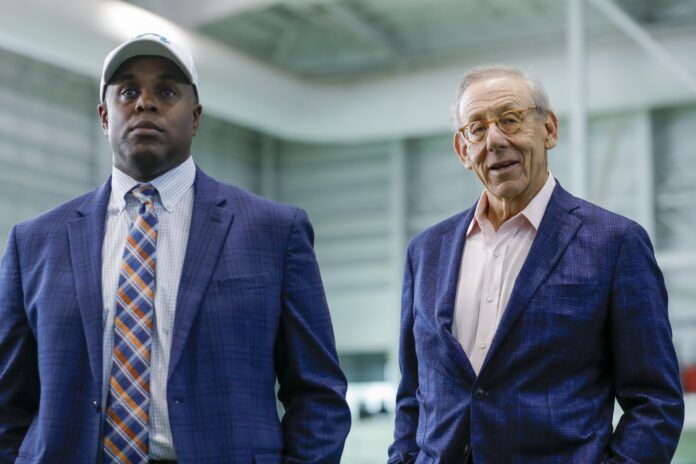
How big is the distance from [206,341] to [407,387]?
2.08 ft

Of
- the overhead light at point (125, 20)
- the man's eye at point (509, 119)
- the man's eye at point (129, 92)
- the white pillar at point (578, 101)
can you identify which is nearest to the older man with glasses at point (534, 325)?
the man's eye at point (509, 119)

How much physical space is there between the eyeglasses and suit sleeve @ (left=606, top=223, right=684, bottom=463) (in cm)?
37

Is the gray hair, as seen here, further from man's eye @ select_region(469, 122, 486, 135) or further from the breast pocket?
the breast pocket

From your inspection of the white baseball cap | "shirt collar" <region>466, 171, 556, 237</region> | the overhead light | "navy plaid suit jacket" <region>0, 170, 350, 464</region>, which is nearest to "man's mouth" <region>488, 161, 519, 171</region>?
"shirt collar" <region>466, 171, 556, 237</region>

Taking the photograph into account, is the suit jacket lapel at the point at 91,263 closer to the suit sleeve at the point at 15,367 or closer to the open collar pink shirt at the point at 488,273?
the suit sleeve at the point at 15,367

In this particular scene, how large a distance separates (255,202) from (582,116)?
6752mm

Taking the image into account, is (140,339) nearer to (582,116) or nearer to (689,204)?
(582,116)

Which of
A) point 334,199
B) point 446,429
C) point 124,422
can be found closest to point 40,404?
point 124,422

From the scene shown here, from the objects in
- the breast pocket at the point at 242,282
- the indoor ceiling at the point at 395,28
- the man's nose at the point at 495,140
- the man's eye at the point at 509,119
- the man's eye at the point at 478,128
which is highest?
the indoor ceiling at the point at 395,28

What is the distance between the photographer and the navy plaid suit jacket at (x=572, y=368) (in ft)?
7.03

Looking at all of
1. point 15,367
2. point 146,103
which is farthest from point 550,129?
point 15,367

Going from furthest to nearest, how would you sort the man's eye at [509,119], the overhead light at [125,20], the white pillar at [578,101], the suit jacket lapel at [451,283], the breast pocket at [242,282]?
the white pillar at [578,101] < the overhead light at [125,20] < the man's eye at [509,119] < the suit jacket lapel at [451,283] < the breast pocket at [242,282]

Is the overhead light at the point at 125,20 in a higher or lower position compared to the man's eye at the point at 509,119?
higher

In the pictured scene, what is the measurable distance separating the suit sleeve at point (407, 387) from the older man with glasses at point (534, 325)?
3 cm
